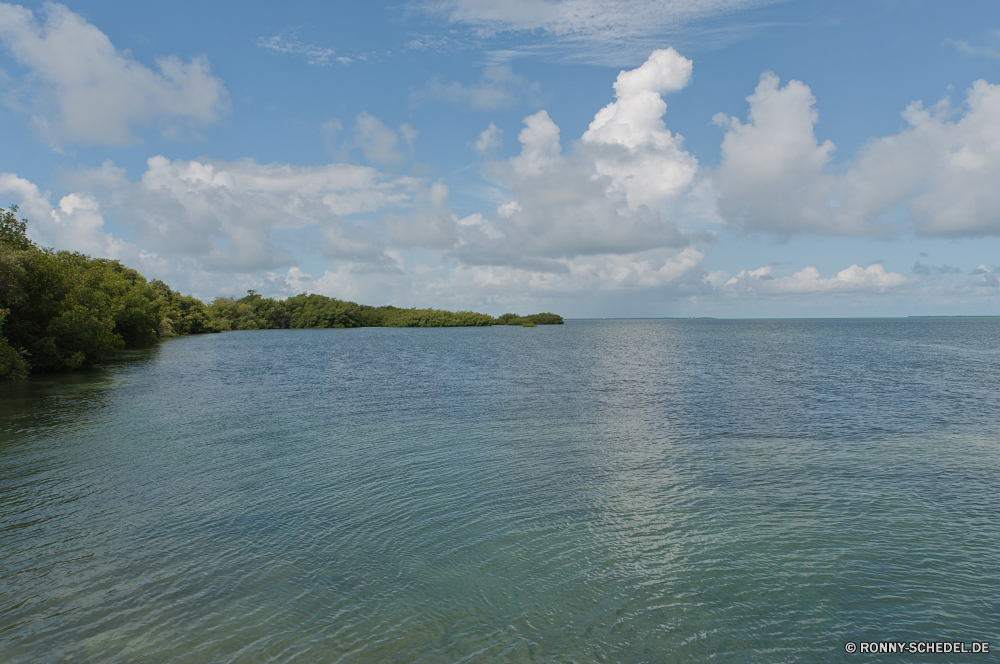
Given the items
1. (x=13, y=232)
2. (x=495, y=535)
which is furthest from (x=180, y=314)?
(x=495, y=535)

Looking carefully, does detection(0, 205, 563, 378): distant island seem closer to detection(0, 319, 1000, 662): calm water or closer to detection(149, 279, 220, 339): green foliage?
detection(0, 319, 1000, 662): calm water

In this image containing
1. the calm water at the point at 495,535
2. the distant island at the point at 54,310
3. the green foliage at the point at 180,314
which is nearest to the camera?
the calm water at the point at 495,535

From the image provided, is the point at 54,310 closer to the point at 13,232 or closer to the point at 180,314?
the point at 13,232

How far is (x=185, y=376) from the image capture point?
37.6 m

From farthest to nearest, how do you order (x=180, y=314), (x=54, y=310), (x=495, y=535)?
(x=180, y=314)
(x=54, y=310)
(x=495, y=535)

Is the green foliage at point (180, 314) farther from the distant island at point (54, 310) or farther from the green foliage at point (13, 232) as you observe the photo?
the green foliage at point (13, 232)

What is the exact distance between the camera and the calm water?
23.2 ft

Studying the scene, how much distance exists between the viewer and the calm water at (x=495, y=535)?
707 centimetres

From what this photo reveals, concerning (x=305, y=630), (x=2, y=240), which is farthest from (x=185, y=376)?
(x=305, y=630)

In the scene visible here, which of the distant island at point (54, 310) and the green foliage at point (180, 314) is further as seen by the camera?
the green foliage at point (180, 314)

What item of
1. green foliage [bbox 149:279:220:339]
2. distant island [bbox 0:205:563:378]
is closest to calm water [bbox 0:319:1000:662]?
distant island [bbox 0:205:563:378]

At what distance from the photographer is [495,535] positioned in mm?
10180

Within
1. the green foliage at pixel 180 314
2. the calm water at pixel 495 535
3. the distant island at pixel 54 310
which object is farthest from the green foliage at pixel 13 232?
the green foliage at pixel 180 314

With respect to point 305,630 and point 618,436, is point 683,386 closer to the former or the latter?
point 618,436
